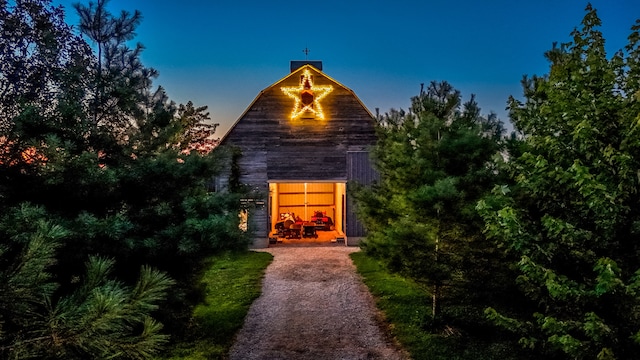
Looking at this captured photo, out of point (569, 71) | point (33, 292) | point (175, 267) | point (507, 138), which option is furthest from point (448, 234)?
point (33, 292)

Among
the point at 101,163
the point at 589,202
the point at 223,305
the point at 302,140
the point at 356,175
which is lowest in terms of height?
the point at 223,305

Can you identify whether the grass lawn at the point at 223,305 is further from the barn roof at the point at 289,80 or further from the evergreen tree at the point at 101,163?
the barn roof at the point at 289,80

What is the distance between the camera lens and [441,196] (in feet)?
28.4

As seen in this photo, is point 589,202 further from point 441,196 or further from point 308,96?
point 308,96

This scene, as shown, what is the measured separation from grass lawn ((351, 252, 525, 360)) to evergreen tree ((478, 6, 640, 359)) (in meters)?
2.76

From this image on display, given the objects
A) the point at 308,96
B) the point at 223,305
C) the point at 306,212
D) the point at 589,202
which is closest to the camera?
the point at 589,202

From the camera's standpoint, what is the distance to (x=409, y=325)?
11148 millimetres

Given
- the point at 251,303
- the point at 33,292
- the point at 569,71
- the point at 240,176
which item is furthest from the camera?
the point at 240,176

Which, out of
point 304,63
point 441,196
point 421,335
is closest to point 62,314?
point 441,196

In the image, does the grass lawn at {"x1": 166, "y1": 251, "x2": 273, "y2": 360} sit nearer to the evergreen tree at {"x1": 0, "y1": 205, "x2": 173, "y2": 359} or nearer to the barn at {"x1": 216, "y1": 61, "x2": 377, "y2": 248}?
the barn at {"x1": 216, "y1": 61, "x2": 377, "y2": 248}

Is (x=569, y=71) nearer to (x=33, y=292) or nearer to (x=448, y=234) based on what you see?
(x=448, y=234)

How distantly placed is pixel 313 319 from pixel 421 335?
3114 mm

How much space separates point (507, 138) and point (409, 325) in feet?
18.3

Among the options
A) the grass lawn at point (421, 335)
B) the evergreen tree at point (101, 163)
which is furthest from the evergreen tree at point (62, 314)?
the grass lawn at point (421, 335)
